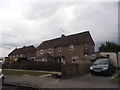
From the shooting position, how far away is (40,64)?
28516 millimetres

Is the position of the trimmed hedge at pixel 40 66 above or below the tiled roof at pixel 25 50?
below

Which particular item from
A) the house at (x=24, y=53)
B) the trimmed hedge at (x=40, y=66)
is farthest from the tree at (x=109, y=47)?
the trimmed hedge at (x=40, y=66)

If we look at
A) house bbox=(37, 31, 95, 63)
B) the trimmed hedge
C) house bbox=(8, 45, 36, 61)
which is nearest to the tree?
house bbox=(37, 31, 95, 63)

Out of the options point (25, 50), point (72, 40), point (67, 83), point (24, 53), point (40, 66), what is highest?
point (72, 40)

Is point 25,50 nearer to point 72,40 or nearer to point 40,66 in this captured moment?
point 72,40

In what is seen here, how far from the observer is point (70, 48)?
43000 millimetres

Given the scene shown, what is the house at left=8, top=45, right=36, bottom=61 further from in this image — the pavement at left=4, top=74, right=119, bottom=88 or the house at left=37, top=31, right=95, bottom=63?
the pavement at left=4, top=74, right=119, bottom=88

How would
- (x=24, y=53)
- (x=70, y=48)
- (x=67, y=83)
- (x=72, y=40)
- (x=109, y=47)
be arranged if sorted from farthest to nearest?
1. (x=24, y=53)
2. (x=109, y=47)
3. (x=72, y=40)
4. (x=70, y=48)
5. (x=67, y=83)

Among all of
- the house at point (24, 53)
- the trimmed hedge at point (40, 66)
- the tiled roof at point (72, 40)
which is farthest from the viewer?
the house at point (24, 53)

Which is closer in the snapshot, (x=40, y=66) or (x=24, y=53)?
(x=40, y=66)

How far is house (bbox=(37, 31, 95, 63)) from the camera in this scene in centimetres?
4072

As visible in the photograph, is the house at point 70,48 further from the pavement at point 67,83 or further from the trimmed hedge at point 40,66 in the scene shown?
the pavement at point 67,83

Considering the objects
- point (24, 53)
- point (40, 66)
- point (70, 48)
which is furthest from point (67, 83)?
point (24, 53)

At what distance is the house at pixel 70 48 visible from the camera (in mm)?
40716
